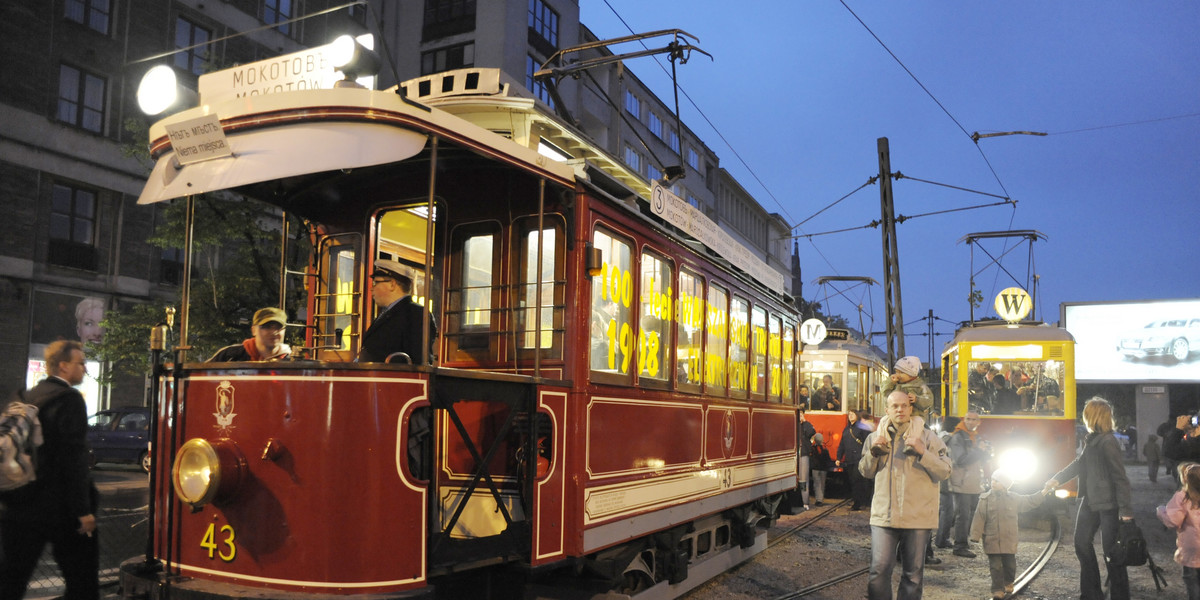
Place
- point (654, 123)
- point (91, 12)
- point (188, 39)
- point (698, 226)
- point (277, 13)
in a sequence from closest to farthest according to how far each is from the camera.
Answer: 1. point (698, 226)
2. point (91, 12)
3. point (188, 39)
4. point (277, 13)
5. point (654, 123)

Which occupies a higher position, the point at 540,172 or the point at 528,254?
the point at 540,172

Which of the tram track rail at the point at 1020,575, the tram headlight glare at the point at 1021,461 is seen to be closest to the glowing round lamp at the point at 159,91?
the tram track rail at the point at 1020,575

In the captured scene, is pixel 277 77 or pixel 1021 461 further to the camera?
pixel 1021 461

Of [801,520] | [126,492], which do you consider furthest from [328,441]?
[126,492]

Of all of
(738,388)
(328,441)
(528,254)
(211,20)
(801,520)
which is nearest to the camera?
(328,441)

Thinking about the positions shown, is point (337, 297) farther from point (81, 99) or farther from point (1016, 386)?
point (81, 99)

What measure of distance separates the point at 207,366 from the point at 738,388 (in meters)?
5.75

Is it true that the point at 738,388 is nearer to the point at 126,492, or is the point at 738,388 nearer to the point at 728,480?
the point at 728,480

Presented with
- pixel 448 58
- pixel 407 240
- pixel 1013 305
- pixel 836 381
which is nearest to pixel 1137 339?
pixel 1013 305

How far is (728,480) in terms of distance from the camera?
874 cm

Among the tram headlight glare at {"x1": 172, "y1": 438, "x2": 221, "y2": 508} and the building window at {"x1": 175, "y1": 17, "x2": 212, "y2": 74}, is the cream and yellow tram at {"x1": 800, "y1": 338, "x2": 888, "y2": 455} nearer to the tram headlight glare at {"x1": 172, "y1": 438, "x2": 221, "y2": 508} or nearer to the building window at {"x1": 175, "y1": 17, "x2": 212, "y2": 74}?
the tram headlight glare at {"x1": 172, "y1": 438, "x2": 221, "y2": 508}

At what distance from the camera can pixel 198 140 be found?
15.9 feet

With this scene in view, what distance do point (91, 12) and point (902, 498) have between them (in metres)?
24.1

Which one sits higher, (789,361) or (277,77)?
(277,77)
